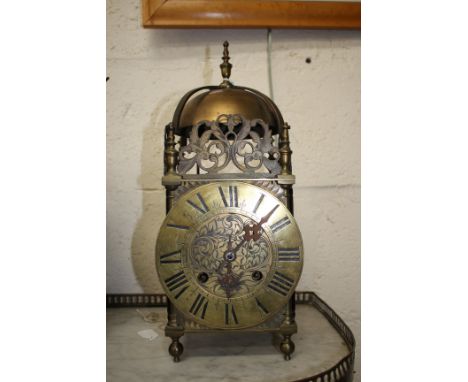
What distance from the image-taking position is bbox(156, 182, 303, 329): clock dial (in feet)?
3.16

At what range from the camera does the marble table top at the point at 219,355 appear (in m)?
0.93

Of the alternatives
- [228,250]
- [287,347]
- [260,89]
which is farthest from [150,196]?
[287,347]

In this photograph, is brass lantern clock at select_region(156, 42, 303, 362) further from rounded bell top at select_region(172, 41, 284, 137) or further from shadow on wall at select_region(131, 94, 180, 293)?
shadow on wall at select_region(131, 94, 180, 293)

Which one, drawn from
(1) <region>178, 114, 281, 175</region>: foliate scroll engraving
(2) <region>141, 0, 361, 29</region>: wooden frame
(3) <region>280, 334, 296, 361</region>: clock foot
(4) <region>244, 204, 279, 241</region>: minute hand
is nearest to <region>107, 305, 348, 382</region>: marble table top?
(3) <region>280, 334, 296, 361</region>: clock foot

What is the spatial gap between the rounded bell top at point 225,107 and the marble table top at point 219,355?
572 millimetres

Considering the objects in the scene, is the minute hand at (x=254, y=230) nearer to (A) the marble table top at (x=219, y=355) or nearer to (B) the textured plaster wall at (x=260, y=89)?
(A) the marble table top at (x=219, y=355)

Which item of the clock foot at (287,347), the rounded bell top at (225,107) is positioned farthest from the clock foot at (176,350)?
the rounded bell top at (225,107)

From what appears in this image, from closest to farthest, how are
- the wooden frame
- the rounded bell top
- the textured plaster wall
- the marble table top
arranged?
the marble table top < the rounded bell top < the wooden frame < the textured plaster wall

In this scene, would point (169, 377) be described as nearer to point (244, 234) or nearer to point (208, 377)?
point (208, 377)

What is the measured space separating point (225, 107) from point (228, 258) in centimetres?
39

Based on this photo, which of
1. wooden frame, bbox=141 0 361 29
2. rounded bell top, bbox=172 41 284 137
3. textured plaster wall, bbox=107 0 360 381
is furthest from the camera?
textured plaster wall, bbox=107 0 360 381

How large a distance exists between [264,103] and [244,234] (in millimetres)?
390

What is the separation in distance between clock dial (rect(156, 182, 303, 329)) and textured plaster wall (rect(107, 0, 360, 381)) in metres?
0.64

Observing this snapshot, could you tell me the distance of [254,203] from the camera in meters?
0.98
